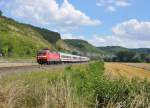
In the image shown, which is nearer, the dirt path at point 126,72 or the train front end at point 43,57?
the dirt path at point 126,72

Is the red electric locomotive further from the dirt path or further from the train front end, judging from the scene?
the dirt path

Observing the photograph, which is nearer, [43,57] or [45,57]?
[45,57]

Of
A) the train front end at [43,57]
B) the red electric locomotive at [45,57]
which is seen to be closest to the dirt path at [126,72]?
the red electric locomotive at [45,57]

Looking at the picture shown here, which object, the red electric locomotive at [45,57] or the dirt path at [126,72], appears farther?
the red electric locomotive at [45,57]

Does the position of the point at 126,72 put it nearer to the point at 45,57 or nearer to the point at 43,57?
the point at 45,57

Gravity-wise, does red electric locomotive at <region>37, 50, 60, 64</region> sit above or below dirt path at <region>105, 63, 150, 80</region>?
above

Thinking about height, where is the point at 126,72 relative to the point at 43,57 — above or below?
below

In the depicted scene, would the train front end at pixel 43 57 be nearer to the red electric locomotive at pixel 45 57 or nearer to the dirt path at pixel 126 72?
the red electric locomotive at pixel 45 57

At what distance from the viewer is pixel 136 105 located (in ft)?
47.6

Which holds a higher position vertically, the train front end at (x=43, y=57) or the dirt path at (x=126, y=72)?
the train front end at (x=43, y=57)

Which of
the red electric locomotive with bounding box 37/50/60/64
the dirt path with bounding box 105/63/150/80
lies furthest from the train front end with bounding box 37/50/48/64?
the dirt path with bounding box 105/63/150/80

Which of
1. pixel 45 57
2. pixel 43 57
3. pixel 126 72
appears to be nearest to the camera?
pixel 45 57

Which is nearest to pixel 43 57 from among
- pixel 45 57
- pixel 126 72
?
pixel 45 57

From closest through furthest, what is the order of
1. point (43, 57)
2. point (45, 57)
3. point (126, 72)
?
1. point (45, 57)
2. point (43, 57)
3. point (126, 72)
